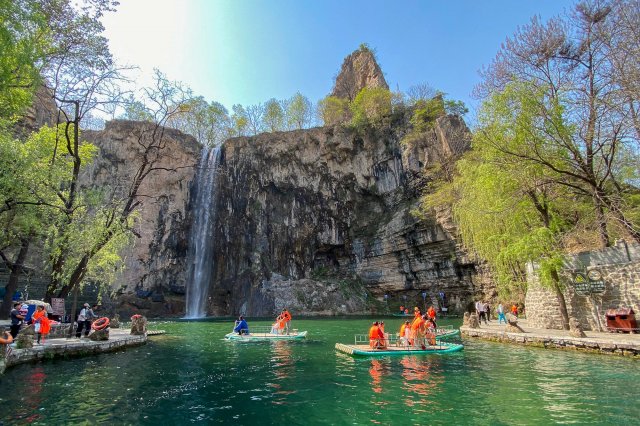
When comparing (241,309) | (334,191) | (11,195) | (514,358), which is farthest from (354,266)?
(11,195)

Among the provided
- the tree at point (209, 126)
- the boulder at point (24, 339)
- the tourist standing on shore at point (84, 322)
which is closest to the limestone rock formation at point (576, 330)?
the boulder at point (24, 339)

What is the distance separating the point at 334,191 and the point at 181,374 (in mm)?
38851

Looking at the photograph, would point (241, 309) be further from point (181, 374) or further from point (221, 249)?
point (181, 374)

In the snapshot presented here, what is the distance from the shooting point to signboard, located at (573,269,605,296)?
641 inches

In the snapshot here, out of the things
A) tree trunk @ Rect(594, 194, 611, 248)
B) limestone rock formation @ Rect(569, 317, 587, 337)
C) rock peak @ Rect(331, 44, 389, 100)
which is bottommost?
limestone rock formation @ Rect(569, 317, 587, 337)

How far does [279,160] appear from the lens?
5019 cm

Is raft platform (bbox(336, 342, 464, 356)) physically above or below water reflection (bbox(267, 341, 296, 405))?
above

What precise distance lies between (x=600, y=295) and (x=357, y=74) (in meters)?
55.8

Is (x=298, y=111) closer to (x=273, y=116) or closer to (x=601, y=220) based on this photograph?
(x=273, y=116)

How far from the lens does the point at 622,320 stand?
50.4 ft

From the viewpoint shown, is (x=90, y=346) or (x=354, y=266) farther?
(x=354, y=266)

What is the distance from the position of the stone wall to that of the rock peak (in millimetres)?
47628

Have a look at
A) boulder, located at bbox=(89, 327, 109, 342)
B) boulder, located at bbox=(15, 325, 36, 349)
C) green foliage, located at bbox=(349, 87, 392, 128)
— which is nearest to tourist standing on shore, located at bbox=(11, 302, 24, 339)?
boulder, located at bbox=(15, 325, 36, 349)

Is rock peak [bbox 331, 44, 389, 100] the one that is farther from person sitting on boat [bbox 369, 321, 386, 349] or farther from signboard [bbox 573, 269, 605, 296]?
person sitting on boat [bbox 369, 321, 386, 349]
